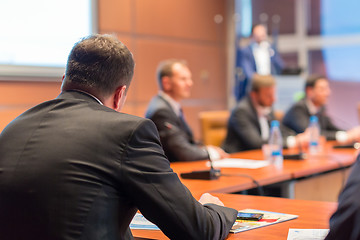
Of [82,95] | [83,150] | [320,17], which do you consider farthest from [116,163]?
[320,17]

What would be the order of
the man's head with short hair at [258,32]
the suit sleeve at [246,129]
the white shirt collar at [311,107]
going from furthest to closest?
the man's head with short hair at [258,32], the white shirt collar at [311,107], the suit sleeve at [246,129]

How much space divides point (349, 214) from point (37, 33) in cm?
459

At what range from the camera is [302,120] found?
545cm

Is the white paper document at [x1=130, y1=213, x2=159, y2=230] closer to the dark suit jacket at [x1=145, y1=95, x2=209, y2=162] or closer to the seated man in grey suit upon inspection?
the dark suit jacket at [x1=145, y1=95, x2=209, y2=162]

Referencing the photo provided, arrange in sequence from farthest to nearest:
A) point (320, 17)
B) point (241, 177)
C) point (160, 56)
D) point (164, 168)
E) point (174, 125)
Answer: point (320, 17)
point (160, 56)
point (174, 125)
point (241, 177)
point (164, 168)

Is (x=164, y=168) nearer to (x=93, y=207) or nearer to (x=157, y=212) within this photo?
(x=157, y=212)

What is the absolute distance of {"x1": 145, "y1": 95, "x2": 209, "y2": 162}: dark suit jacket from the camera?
3738mm

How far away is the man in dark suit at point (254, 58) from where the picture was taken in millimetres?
7406

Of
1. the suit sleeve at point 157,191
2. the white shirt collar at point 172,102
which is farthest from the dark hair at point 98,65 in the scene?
the white shirt collar at point 172,102

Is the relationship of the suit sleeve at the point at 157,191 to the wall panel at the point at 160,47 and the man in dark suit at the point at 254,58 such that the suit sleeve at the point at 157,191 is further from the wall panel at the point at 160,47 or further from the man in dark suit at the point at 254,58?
the man in dark suit at the point at 254,58

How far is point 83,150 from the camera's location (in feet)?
4.58

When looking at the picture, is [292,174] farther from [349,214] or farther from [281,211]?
[349,214]

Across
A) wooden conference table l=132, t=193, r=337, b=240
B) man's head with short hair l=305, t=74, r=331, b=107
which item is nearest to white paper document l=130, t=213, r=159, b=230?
wooden conference table l=132, t=193, r=337, b=240

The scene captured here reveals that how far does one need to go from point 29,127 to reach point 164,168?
1.31 feet
